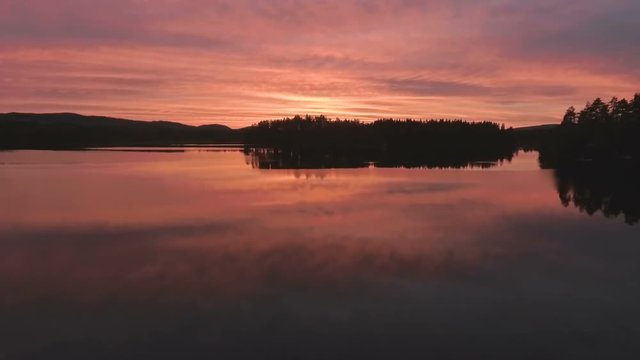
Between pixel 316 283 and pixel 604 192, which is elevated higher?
pixel 316 283

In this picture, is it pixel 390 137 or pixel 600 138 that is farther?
pixel 390 137

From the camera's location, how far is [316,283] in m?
16.9

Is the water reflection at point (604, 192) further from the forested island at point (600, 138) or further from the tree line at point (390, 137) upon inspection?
the tree line at point (390, 137)

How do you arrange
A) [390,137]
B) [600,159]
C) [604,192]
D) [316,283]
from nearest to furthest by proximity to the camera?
1. [316,283]
2. [604,192]
3. [600,159]
4. [390,137]

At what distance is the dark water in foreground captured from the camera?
12469mm

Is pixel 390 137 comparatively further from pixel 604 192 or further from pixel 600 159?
pixel 604 192

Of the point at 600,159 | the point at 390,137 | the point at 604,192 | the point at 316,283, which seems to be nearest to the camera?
the point at 316,283

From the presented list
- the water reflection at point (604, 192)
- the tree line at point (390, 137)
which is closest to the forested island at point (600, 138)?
the water reflection at point (604, 192)

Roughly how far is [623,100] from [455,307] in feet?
316

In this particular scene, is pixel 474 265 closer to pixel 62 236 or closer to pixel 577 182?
pixel 62 236

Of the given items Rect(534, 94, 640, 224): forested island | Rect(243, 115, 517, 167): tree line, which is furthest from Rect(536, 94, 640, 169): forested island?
Rect(243, 115, 517, 167): tree line

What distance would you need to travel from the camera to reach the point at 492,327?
13336mm

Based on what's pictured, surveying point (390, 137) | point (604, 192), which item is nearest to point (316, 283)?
point (604, 192)

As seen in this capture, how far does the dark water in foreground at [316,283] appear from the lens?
12469 mm
